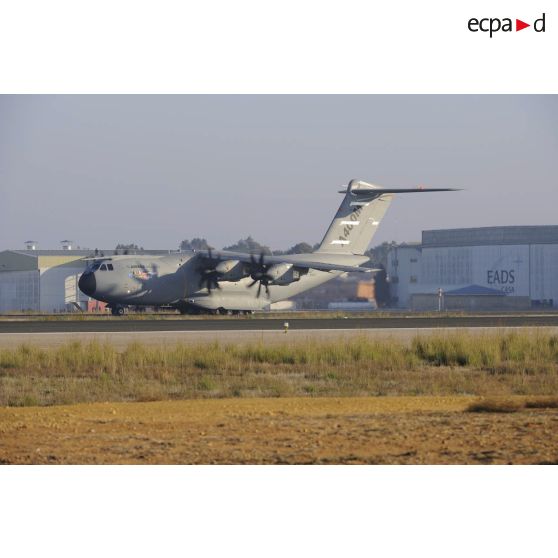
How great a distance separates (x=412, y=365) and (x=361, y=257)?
31445 mm

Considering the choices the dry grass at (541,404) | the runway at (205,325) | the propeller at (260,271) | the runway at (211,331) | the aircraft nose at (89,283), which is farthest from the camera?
the propeller at (260,271)

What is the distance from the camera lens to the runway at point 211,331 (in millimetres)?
34094

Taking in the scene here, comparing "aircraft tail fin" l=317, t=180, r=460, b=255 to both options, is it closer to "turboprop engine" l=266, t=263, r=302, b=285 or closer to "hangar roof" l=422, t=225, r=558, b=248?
"turboprop engine" l=266, t=263, r=302, b=285

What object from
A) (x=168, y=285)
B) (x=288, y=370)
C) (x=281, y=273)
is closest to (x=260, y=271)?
(x=281, y=273)

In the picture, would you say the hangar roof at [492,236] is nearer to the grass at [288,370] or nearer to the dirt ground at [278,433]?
the grass at [288,370]

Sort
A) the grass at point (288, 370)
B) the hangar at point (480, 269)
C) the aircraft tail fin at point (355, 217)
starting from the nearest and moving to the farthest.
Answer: the grass at point (288, 370) → the aircraft tail fin at point (355, 217) → the hangar at point (480, 269)

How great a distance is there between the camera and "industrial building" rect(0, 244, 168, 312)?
79.9m

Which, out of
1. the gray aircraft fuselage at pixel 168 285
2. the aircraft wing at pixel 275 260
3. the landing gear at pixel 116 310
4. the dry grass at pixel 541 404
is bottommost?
the dry grass at pixel 541 404

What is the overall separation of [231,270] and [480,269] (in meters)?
47.4

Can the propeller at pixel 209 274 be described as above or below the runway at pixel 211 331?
above

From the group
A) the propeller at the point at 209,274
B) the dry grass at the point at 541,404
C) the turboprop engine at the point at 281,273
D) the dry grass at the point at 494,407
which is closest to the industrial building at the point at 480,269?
the turboprop engine at the point at 281,273

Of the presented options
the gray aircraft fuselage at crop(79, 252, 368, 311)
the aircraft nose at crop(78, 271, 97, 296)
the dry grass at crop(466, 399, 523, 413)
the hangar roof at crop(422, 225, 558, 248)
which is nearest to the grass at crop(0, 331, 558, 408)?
the dry grass at crop(466, 399, 523, 413)

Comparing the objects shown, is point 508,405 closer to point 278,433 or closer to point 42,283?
point 278,433

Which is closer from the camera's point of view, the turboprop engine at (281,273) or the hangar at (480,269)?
the turboprop engine at (281,273)
